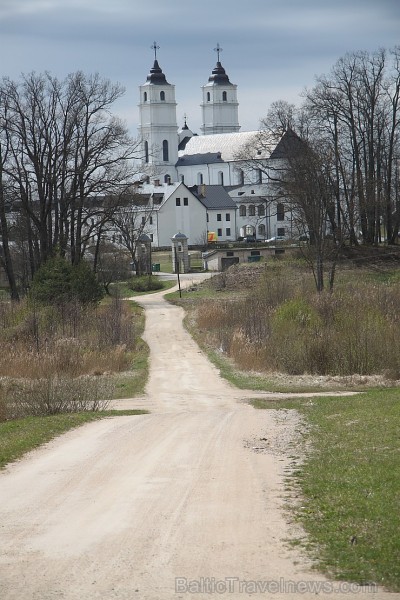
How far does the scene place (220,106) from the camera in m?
160

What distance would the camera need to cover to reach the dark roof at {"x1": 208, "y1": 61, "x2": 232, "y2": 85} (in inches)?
6383

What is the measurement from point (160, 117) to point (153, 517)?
461ft

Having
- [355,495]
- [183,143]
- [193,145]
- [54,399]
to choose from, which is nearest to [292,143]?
[54,399]

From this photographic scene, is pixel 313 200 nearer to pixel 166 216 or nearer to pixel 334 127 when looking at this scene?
pixel 334 127

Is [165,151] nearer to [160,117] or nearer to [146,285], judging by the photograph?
[160,117]

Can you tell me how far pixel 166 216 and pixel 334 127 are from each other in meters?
51.4

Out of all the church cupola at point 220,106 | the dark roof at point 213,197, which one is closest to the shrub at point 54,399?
the dark roof at point 213,197

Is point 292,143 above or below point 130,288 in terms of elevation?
above

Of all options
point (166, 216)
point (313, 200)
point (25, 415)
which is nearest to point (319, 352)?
point (25, 415)

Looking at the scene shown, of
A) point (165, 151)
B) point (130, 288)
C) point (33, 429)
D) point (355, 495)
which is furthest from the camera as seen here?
point (165, 151)

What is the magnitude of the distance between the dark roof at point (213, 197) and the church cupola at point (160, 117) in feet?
67.9

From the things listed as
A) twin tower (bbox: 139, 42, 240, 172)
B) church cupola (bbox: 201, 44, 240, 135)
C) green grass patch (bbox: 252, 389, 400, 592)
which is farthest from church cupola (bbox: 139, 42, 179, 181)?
green grass patch (bbox: 252, 389, 400, 592)

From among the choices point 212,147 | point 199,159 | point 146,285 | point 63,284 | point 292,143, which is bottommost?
point 146,285

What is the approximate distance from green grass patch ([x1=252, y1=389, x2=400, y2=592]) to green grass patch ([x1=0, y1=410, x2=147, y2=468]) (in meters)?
4.52
